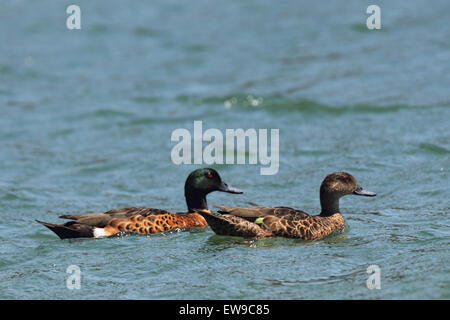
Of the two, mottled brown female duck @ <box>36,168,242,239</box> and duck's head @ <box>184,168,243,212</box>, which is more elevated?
duck's head @ <box>184,168,243,212</box>

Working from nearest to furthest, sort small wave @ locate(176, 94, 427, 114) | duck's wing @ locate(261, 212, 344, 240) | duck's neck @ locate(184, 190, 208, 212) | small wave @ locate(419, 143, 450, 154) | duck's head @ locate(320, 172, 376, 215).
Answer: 1. duck's wing @ locate(261, 212, 344, 240)
2. duck's head @ locate(320, 172, 376, 215)
3. duck's neck @ locate(184, 190, 208, 212)
4. small wave @ locate(419, 143, 450, 154)
5. small wave @ locate(176, 94, 427, 114)

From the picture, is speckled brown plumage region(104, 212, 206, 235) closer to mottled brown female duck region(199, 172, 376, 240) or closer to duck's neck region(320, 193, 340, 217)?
mottled brown female duck region(199, 172, 376, 240)

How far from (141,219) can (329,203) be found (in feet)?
8.52

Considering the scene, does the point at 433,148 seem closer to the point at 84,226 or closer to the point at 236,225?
the point at 236,225

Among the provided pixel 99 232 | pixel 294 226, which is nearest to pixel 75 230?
pixel 99 232

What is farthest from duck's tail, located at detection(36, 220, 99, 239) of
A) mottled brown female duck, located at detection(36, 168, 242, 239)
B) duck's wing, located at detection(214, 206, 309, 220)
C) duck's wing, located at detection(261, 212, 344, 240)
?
duck's wing, located at detection(261, 212, 344, 240)

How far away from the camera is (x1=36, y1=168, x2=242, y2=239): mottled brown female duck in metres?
12.2

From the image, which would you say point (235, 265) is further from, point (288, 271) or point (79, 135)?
point (79, 135)

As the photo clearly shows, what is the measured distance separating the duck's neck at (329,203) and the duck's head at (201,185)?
1285mm

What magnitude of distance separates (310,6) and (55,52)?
8052 millimetres

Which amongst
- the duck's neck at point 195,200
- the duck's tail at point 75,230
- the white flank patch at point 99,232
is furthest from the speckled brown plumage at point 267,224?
the duck's tail at point 75,230

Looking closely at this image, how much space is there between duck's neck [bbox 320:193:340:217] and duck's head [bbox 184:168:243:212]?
4.22 ft

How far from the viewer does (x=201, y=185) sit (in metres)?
13.2

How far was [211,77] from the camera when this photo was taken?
78.6 ft
